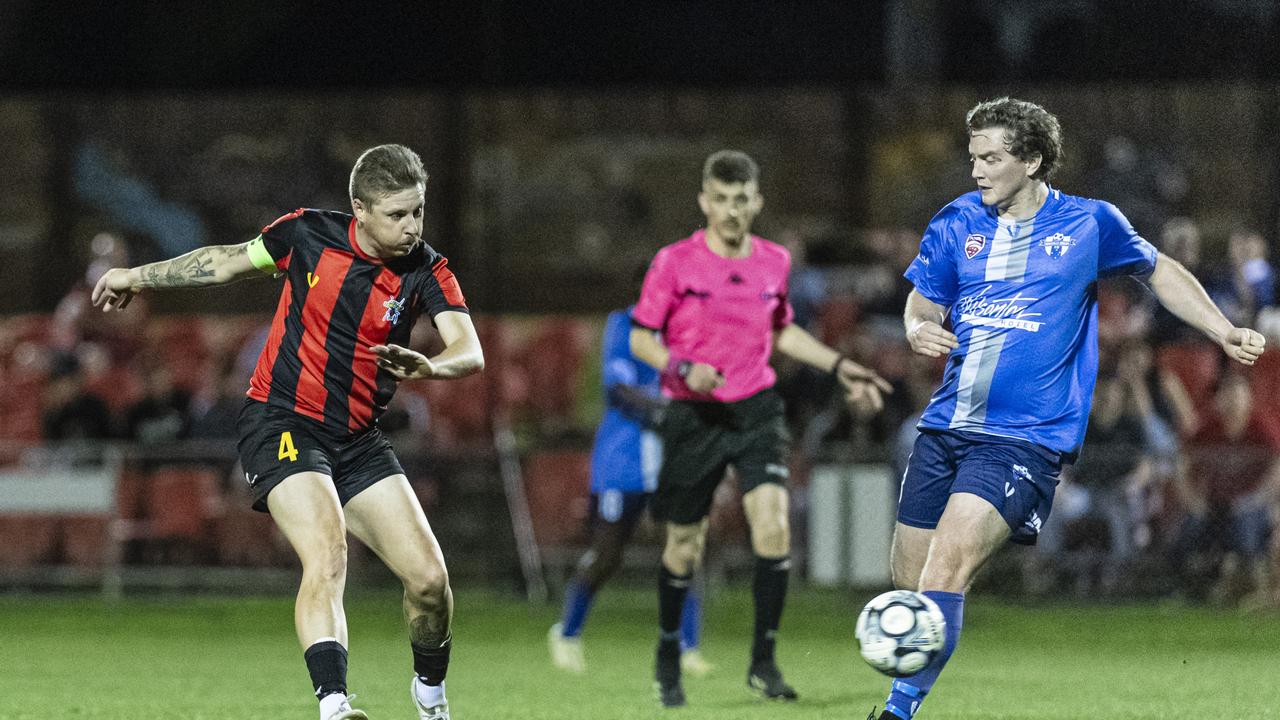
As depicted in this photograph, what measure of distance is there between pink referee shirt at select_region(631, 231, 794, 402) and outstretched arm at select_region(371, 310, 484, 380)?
232cm

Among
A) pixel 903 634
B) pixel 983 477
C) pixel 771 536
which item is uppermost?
pixel 983 477

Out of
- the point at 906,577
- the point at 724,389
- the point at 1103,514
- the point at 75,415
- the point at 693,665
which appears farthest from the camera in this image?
the point at 75,415

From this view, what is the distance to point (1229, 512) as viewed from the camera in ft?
41.0

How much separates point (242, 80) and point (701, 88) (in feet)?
18.6

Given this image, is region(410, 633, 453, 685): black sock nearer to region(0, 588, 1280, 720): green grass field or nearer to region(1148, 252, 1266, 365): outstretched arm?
region(0, 588, 1280, 720): green grass field

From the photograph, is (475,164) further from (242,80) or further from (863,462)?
(863,462)

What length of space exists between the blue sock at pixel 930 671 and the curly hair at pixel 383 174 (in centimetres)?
→ 220

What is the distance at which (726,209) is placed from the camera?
27.6 feet

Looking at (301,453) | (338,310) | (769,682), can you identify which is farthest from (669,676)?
(338,310)

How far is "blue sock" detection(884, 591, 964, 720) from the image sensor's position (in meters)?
5.89

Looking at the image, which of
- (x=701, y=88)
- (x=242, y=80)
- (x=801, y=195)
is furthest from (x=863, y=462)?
(x=242, y=80)

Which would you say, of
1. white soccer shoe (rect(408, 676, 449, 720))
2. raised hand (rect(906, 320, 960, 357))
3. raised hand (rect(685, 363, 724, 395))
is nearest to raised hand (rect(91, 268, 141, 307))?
white soccer shoe (rect(408, 676, 449, 720))

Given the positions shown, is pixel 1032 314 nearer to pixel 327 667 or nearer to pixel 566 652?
pixel 327 667

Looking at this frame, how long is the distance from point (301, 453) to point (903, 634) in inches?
82.5
